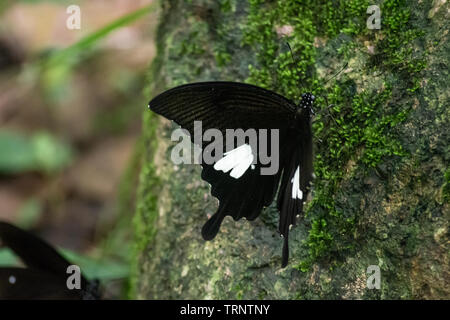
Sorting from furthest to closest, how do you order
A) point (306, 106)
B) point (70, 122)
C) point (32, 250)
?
1. point (70, 122)
2. point (32, 250)
3. point (306, 106)

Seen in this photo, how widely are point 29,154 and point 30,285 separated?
75.7 inches

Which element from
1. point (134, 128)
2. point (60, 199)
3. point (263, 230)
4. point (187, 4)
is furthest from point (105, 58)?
point (263, 230)

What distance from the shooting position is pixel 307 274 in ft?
5.61

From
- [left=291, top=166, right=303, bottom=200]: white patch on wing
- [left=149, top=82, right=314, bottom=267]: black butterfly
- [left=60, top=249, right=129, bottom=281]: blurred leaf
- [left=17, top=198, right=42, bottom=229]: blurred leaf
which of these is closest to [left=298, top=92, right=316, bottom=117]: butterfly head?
[left=149, top=82, right=314, bottom=267]: black butterfly

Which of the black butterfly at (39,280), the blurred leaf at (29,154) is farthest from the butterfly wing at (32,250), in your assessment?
the blurred leaf at (29,154)

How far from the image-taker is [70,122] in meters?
4.25

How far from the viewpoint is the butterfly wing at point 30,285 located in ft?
6.65

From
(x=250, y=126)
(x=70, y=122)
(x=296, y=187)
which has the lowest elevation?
(x=296, y=187)

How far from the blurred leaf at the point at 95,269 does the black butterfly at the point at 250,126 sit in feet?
3.43

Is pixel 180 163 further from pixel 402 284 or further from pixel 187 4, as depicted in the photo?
pixel 402 284

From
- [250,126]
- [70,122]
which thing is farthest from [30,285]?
[70,122]

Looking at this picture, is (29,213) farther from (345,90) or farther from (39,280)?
(345,90)

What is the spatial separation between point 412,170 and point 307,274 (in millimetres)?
500

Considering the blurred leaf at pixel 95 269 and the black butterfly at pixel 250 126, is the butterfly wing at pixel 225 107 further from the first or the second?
the blurred leaf at pixel 95 269
